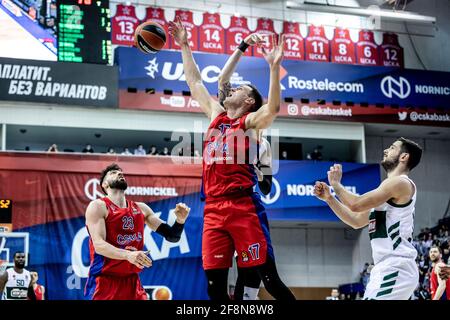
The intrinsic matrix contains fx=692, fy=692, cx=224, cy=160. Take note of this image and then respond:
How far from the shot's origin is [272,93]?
596cm

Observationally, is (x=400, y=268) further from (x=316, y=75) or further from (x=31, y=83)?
(x=316, y=75)

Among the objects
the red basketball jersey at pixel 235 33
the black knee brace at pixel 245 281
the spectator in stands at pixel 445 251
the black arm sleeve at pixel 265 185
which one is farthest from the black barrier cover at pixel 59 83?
the black knee brace at pixel 245 281

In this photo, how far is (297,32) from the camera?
24516 millimetres

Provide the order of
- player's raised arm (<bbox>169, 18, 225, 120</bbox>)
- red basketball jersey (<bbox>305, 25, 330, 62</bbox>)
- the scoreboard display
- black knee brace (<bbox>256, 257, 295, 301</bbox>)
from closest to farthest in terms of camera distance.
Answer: black knee brace (<bbox>256, 257, 295, 301</bbox>), player's raised arm (<bbox>169, 18, 225, 120</bbox>), the scoreboard display, red basketball jersey (<bbox>305, 25, 330, 62</bbox>)

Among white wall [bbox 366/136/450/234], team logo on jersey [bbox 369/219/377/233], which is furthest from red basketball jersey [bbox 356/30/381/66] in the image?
team logo on jersey [bbox 369/219/377/233]

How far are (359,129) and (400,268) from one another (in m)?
18.4

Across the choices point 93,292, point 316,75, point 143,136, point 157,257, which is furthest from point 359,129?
point 93,292

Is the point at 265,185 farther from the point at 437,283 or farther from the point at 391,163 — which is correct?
the point at 437,283

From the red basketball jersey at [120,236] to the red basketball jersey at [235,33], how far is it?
16464 mm

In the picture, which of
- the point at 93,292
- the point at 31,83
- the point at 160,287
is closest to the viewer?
the point at 93,292

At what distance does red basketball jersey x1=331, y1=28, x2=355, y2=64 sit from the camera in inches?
966

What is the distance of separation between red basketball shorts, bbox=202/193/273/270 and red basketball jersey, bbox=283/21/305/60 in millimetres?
18140

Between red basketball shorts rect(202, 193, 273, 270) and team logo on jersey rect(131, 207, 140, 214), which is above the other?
team logo on jersey rect(131, 207, 140, 214)

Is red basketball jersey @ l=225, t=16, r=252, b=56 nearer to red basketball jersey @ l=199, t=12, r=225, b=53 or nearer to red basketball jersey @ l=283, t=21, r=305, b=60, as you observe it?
red basketball jersey @ l=199, t=12, r=225, b=53
